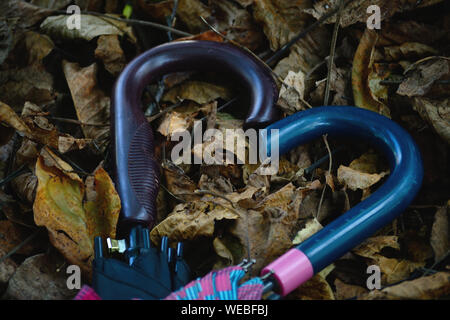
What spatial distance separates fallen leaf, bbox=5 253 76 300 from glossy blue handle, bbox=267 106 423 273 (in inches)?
25.8

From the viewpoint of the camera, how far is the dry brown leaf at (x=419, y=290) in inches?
38.9

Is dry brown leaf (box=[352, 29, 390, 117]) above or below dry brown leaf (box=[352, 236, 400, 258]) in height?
above

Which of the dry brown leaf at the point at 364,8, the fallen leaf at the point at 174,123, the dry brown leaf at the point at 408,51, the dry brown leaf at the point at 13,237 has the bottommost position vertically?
the dry brown leaf at the point at 13,237

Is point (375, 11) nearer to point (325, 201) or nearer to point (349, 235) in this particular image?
point (325, 201)

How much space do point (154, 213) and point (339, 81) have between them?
81 cm

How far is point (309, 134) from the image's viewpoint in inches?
55.1

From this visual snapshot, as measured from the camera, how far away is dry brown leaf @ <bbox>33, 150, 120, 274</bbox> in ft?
3.78

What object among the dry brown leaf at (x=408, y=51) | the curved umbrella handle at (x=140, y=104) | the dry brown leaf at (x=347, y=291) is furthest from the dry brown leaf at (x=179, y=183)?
the dry brown leaf at (x=408, y=51)

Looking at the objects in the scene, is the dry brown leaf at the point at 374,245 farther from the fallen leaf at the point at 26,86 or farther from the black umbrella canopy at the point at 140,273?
the fallen leaf at the point at 26,86

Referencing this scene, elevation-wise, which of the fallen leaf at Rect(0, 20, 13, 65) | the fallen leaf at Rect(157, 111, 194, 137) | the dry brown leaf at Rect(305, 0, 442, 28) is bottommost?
the fallen leaf at Rect(157, 111, 194, 137)

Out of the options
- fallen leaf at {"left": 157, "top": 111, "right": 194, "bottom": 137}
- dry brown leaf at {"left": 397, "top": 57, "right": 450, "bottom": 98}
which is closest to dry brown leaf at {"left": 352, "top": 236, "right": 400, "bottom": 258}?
→ dry brown leaf at {"left": 397, "top": 57, "right": 450, "bottom": 98}

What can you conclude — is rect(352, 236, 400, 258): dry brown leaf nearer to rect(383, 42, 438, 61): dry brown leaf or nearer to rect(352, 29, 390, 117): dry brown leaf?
rect(352, 29, 390, 117): dry brown leaf

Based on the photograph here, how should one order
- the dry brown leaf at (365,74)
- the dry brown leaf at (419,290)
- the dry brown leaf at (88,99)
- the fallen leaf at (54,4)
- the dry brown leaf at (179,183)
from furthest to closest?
the fallen leaf at (54,4)
the dry brown leaf at (88,99)
the dry brown leaf at (365,74)
the dry brown leaf at (179,183)
the dry brown leaf at (419,290)

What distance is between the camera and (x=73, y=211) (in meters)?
1.20
